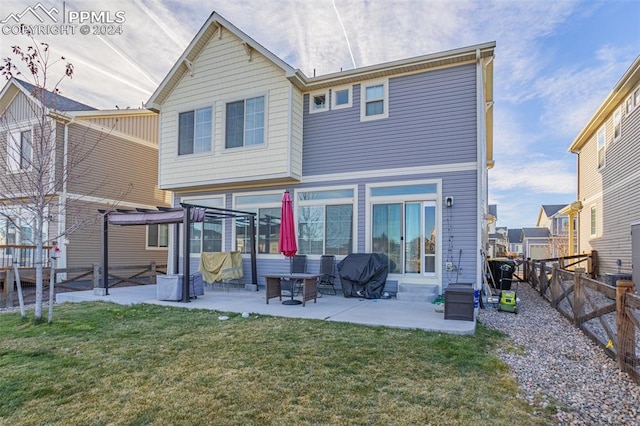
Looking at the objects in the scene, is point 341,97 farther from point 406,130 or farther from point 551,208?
point 551,208

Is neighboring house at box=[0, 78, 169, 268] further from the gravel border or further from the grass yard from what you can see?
the gravel border

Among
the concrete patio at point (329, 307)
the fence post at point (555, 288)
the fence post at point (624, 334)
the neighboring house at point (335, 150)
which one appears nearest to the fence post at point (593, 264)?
the fence post at point (555, 288)

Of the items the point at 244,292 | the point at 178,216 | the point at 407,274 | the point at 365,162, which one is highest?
the point at 365,162

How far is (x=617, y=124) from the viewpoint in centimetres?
1265

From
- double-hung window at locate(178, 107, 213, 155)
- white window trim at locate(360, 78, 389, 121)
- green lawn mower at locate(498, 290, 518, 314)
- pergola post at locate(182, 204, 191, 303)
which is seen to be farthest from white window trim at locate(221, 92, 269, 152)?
green lawn mower at locate(498, 290, 518, 314)

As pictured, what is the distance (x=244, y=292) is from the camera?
9977mm

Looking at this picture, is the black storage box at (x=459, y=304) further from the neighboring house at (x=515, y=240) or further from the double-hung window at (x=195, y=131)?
the neighboring house at (x=515, y=240)

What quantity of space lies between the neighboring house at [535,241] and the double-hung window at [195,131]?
32.5 metres

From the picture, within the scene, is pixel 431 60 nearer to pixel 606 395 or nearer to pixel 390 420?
pixel 606 395

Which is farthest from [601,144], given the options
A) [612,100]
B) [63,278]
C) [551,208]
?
[551,208]

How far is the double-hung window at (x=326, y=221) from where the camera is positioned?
956cm

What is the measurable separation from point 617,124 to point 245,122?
39.9 ft

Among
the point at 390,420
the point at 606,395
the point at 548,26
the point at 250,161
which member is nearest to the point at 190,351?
the point at 390,420

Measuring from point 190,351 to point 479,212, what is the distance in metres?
6.35
